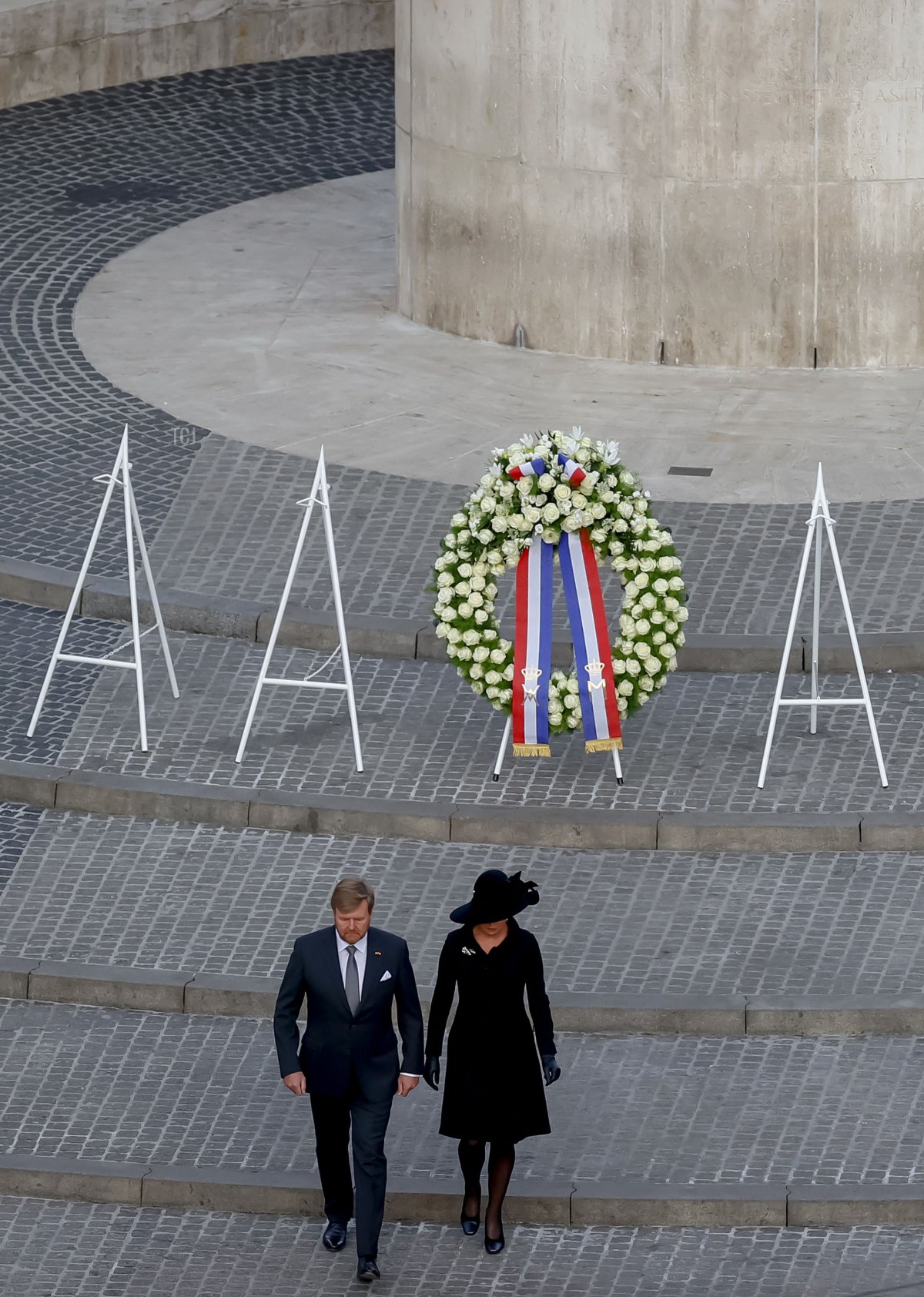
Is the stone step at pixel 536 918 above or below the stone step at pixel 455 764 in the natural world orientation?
below

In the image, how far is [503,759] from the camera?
12305 mm

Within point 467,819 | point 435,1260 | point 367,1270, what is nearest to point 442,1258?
point 435,1260

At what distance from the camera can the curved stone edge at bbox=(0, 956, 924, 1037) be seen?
1059 cm

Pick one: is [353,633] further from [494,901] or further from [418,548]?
[494,901]

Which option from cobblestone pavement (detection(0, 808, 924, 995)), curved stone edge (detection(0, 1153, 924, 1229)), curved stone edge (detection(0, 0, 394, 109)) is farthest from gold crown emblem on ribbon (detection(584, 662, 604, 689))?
curved stone edge (detection(0, 0, 394, 109))

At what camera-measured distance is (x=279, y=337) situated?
1741 cm

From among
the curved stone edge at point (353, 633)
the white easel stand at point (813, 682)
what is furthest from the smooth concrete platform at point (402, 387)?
the white easel stand at point (813, 682)

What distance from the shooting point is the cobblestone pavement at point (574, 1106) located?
9.92 metres

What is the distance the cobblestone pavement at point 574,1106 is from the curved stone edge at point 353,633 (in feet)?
9.32

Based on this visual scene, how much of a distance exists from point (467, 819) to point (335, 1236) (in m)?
2.63

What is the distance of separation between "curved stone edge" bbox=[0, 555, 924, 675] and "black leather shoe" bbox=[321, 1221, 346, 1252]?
417cm

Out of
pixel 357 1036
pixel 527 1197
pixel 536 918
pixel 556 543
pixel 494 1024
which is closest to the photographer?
pixel 357 1036

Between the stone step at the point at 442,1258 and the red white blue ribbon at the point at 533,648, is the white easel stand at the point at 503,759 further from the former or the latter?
the stone step at the point at 442,1258

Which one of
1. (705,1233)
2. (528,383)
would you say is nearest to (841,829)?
(705,1233)
